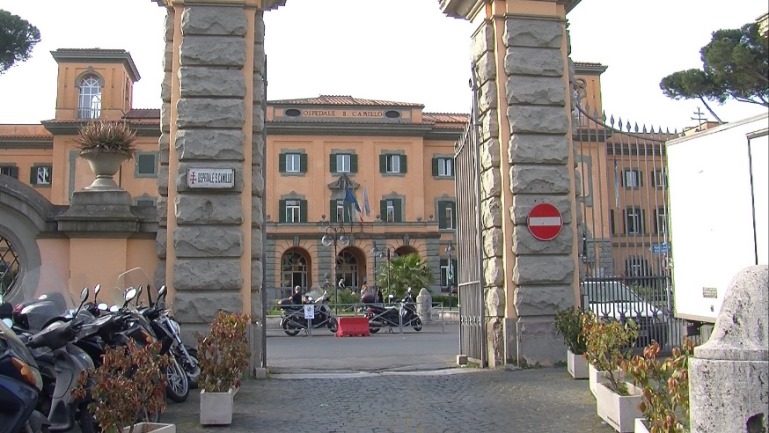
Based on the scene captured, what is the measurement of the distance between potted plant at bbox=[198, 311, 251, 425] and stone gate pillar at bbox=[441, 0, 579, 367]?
A: 13.8 ft

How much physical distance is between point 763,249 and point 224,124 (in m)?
8.61

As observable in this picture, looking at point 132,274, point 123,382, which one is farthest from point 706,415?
point 132,274

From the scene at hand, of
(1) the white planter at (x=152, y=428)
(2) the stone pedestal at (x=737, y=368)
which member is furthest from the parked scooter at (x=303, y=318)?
(2) the stone pedestal at (x=737, y=368)

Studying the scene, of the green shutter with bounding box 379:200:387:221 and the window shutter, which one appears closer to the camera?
the window shutter

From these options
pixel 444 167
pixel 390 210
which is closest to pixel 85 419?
pixel 390 210

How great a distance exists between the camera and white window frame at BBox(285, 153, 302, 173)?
154 ft

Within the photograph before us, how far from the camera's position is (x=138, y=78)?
1987 inches

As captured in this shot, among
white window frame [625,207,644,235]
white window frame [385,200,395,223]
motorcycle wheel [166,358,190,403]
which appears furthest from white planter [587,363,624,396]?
white window frame [385,200,395,223]

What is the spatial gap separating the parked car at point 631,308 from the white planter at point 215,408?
6.00m

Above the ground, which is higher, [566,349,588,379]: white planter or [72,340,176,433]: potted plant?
[72,340,176,433]: potted plant

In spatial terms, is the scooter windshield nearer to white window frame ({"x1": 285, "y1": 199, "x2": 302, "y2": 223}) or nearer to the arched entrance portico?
the arched entrance portico

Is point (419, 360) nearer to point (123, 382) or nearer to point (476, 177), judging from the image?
point (476, 177)

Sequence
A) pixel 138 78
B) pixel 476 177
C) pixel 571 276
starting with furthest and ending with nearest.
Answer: pixel 138 78, pixel 476 177, pixel 571 276

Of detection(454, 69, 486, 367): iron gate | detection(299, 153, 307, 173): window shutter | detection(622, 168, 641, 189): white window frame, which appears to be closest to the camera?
detection(622, 168, 641, 189): white window frame
